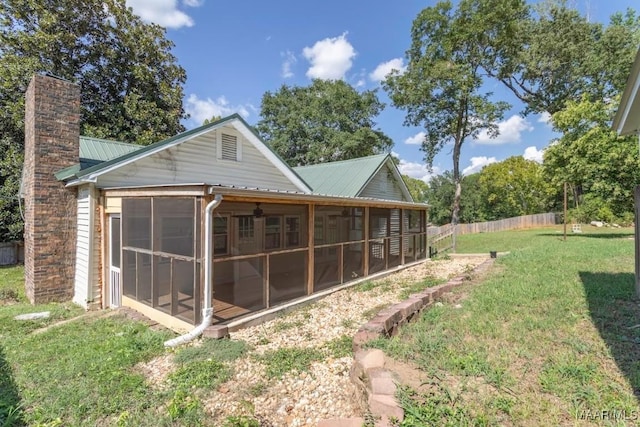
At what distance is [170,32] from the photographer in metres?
18.6

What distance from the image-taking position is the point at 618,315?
4227 millimetres

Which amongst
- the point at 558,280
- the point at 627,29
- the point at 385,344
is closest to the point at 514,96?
the point at 627,29

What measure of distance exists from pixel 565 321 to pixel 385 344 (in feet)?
8.34

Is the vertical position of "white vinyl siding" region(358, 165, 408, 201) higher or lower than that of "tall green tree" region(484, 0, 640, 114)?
lower

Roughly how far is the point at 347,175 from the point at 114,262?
9.34 meters

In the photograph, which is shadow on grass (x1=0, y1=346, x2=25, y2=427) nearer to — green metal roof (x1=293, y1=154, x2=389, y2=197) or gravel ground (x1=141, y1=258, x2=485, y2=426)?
gravel ground (x1=141, y1=258, x2=485, y2=426)

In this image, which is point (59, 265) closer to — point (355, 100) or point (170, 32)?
point (170, 32)

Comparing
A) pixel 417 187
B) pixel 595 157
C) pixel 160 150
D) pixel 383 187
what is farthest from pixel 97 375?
pixel 417 187

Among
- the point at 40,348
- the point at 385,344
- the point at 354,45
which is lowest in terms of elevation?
the point at 40,348

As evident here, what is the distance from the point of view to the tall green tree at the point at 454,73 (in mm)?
21438

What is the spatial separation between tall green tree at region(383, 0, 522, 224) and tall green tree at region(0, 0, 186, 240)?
16.2m

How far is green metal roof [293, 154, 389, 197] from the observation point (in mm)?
12773

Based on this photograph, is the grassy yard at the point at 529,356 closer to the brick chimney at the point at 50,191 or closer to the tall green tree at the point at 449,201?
the brick chimney at the point at 50,191

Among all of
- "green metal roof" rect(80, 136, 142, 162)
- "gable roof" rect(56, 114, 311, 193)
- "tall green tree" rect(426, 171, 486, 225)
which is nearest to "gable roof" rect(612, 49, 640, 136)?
"gable roof" rect(56, 114, 311, 193)
